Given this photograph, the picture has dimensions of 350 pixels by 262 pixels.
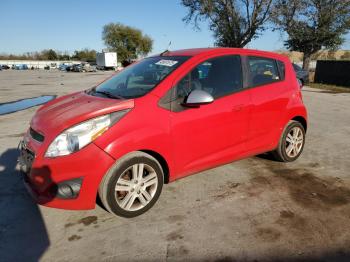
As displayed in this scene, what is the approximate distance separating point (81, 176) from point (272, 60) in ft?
10.8

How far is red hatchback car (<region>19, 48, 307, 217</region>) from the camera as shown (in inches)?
126

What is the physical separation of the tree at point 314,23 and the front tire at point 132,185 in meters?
26.9

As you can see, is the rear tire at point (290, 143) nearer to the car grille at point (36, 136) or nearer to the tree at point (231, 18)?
the car grille at point (36, 136)

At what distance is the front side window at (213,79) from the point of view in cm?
376

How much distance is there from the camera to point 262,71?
464cm

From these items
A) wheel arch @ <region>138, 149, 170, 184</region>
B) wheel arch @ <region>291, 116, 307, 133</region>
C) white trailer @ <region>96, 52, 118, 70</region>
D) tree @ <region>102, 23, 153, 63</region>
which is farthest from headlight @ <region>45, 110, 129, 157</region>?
tree @ <region>102, 23, 153, 63</region>

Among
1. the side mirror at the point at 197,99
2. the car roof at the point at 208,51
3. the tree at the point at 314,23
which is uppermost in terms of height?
the tree at the point at 314,23

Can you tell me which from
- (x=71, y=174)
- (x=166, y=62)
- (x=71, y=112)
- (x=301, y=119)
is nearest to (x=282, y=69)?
(x=301, y=119)

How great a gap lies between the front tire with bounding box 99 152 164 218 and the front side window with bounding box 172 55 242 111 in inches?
28.7

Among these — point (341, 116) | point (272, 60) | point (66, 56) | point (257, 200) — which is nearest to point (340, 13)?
point (341, 116)

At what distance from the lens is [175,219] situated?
11.5 feet

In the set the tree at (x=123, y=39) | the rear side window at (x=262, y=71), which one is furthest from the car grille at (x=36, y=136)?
the tree at (x=123, y=39)

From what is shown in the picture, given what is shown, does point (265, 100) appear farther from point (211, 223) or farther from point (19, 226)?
point (19, 226)

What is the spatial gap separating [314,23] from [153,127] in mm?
27786
